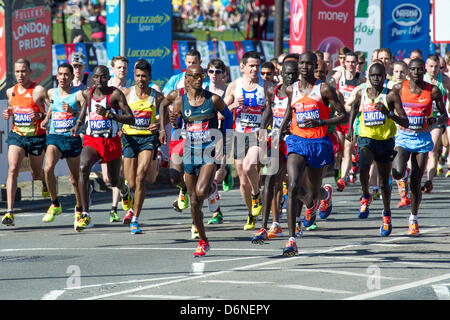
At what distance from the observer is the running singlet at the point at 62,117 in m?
13.3

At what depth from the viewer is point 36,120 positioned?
44.4ft

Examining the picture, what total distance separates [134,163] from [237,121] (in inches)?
55.8

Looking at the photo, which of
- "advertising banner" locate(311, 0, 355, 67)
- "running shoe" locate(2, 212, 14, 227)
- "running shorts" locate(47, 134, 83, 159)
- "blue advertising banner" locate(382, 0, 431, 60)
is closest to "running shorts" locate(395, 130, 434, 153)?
"running shorts" locate(47, 134, 83, 159)

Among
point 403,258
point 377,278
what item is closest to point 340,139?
point 403,258

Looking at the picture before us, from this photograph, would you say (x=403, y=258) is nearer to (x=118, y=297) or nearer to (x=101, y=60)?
(x=118, y=297)

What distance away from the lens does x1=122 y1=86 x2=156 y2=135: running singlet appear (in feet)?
42.1

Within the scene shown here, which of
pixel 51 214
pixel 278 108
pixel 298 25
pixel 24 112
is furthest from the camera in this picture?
pixel 298 25

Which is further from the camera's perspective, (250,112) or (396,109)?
(250,112)

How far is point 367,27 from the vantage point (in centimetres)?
2517

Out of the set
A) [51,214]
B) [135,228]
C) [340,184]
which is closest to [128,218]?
[135,228]

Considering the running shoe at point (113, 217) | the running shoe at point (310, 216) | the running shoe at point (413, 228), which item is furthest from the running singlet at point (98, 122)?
the running shoe at point (413, 228)

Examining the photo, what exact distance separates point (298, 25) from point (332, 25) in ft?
2.82

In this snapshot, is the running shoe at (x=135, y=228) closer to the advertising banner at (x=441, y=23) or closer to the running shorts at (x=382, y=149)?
the running shorts at (x=382, y=149)

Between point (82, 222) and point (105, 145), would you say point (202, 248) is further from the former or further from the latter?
point (105, 145)
